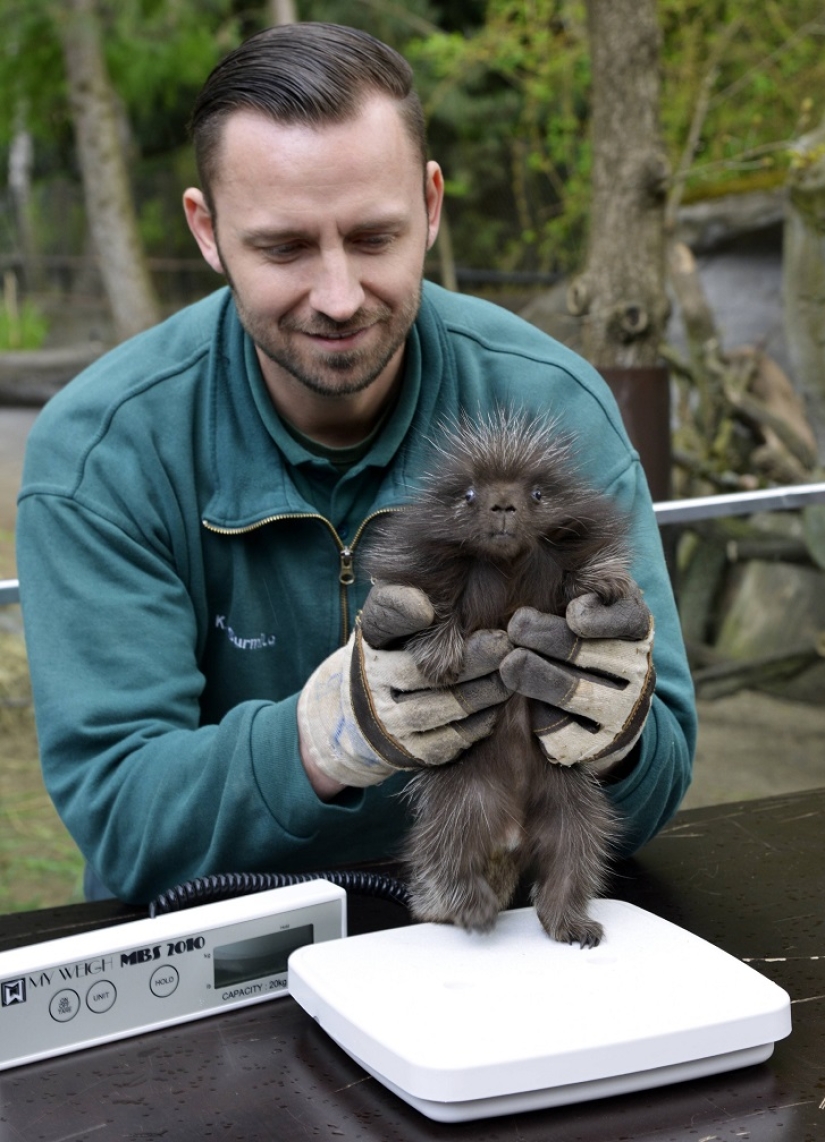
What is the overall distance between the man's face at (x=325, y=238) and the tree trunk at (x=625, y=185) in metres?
2.62

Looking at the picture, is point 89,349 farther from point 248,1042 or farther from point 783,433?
point 248,1042

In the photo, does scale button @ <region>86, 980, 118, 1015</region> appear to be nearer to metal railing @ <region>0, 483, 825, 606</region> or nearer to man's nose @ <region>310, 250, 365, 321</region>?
man's nose @ <region>310, 250, 365, 321</region>

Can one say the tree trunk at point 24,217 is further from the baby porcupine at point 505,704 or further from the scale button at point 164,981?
the scale button at point 164,981

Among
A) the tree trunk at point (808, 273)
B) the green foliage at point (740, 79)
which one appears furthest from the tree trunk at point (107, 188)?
the tree trunk at point (808, 273)

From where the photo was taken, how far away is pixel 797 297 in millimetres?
4727

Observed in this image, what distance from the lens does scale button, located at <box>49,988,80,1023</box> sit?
1309 millimetres

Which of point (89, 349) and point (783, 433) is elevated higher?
point (89, 349)

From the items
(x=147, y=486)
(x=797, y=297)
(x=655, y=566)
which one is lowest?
(x=655, y=566)

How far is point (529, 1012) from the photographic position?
1251mm

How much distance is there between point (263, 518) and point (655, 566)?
0.63 meters

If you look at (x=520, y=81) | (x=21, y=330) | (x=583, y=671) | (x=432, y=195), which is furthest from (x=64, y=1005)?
(x=21, y=330)

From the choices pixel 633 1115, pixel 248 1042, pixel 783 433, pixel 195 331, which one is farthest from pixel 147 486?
pixel 783 433

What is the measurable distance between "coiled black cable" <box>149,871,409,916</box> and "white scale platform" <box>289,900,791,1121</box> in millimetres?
204

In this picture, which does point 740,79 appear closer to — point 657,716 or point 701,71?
point 701,71
